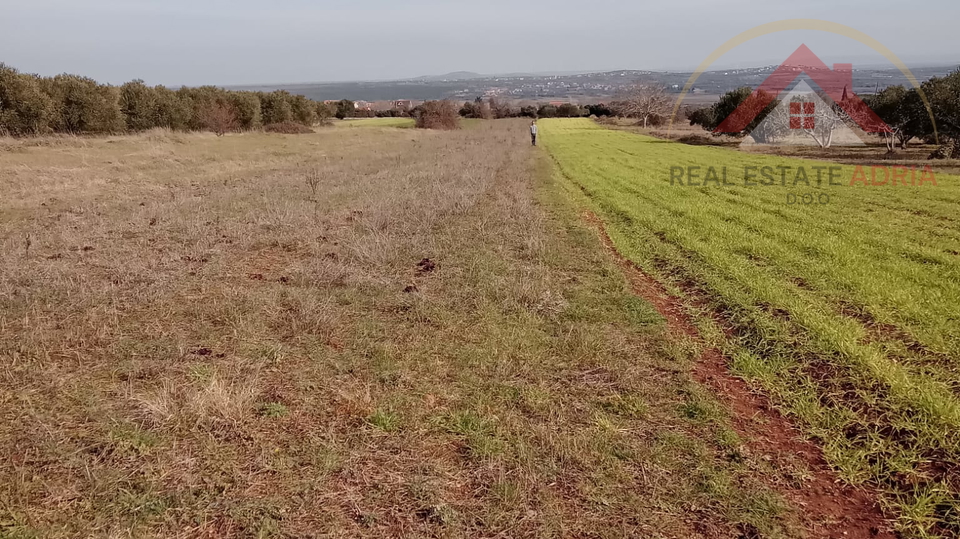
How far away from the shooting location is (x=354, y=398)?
14.5ft

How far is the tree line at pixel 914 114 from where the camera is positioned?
27.2 metres

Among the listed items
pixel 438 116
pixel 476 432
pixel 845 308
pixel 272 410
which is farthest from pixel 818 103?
pixel 272 410

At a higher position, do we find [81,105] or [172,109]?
[172,109]

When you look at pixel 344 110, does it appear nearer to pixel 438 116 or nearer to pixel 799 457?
pixel 438 116

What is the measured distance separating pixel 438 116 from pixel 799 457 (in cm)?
6280

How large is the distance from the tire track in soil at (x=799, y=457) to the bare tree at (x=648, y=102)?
64.8 m

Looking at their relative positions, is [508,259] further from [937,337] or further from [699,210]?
[699,210]

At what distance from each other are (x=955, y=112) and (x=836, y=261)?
27.6m

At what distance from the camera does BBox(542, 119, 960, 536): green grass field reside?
3750 mm

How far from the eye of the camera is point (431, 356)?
5305 mm

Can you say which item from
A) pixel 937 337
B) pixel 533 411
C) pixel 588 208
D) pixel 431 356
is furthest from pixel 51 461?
pixel 588 208

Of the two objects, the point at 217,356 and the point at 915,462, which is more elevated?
the point at 217,356

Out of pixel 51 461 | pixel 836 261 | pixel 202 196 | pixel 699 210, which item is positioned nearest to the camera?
pixel 51 461

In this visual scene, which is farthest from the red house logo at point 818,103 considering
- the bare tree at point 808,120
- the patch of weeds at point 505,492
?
the patch of weeds at point 505,492
